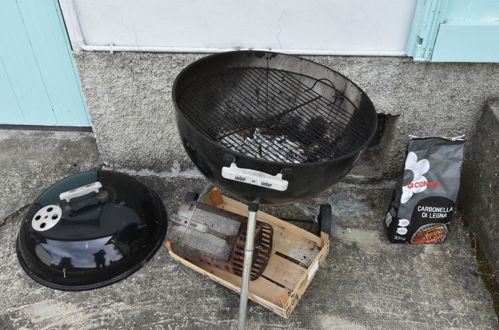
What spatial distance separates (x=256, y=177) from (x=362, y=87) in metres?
1.55

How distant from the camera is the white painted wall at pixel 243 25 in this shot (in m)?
2.48

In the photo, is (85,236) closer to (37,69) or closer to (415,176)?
(37,69)

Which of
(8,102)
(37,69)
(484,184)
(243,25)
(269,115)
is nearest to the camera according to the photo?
(269,115)

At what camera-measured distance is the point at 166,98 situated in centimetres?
287

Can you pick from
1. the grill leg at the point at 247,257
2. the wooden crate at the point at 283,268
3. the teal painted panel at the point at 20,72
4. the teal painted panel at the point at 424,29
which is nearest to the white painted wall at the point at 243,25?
the teal painted panel at the point at 424,29

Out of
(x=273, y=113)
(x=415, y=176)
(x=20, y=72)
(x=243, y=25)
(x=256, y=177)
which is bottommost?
(x=415, y=176)

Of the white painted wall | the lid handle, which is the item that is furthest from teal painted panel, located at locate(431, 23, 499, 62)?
the lid handle

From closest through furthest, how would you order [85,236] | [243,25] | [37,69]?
[85,236] → [243,25] → [37,69]

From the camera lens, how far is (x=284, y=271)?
2473mm

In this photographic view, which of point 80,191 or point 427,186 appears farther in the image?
point 427,186

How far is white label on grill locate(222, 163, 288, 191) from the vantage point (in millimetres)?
1514

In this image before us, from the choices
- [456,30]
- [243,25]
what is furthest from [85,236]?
[456,30]

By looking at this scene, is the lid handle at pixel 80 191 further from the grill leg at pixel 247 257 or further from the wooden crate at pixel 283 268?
the grill leg at pixel 247 257

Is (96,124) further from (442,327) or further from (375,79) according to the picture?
(442,327)
